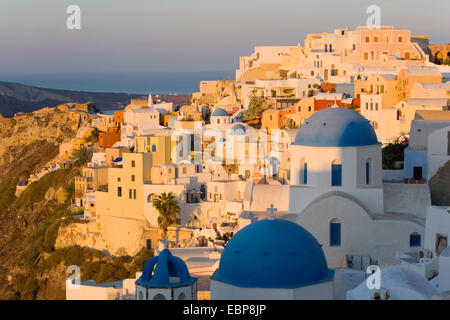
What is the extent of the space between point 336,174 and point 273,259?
8155 mm

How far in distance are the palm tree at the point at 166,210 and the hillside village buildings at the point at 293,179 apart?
31 centimetres

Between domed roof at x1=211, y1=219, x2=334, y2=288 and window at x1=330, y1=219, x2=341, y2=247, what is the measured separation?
6.81 metres

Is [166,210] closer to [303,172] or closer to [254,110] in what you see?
[303,172]

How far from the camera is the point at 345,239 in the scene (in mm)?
22656

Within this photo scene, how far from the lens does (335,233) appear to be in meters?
22.7

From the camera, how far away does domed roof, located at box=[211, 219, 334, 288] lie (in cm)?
1526

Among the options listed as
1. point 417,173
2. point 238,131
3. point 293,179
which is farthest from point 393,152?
point 238,131

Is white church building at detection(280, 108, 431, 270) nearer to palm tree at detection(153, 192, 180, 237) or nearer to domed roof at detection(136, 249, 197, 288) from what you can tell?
domed roof at detection(136, 249, 197, 288)

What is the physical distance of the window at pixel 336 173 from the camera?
908 inches

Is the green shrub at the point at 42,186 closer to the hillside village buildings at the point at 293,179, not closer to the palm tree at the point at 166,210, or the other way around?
the hillside village buildings at the point at 293,179

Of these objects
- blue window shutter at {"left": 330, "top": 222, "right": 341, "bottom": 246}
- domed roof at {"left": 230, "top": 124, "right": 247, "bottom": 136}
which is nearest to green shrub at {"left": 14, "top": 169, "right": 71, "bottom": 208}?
domed roof at {"left": 230, "top": 124, "right": 247, "bottom": 136}

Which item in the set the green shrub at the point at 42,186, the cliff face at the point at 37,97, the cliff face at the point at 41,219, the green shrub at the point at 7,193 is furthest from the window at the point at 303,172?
the cliff face at the point at 37,97
